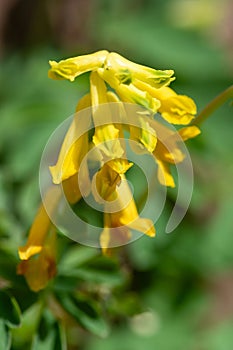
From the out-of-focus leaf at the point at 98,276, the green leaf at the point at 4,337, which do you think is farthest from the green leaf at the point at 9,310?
the out-of-focus leaf at the point at 98,276

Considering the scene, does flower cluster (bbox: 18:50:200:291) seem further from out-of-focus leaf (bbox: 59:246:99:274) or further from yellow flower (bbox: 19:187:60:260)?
out-of-focus leaf (bbox: 59:246:99:274)

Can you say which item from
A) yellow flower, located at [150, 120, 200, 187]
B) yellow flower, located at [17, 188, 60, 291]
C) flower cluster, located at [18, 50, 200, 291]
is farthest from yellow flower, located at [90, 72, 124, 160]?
yellow flower, located at [17, 188, 60, 291]

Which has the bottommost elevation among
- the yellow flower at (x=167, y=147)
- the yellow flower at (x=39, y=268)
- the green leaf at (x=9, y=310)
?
the green leaf at (x=9, y=310)

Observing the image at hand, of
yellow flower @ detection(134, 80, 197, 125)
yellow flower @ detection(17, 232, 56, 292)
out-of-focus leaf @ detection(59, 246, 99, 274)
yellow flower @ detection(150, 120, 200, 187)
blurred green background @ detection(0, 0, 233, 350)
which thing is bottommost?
blurred green background @ detection(0, 0, 233, 350)

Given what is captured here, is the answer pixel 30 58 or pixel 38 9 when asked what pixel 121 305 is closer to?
pixel 30 58

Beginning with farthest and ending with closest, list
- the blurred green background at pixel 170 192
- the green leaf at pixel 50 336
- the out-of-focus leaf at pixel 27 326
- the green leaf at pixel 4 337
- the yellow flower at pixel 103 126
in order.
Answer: the blurred green background at pixel 170 192, the out-of-focus leaf at pixel 27 326, the green leaf at pixel 50 336, the green leaf at pixel 4 337, the yellow flower at pixel 103 126

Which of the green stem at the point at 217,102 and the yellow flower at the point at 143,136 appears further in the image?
the green stem at the point at 217,102

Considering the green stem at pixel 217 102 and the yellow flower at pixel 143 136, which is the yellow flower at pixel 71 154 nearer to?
the yellow flower at pixel 143 136
